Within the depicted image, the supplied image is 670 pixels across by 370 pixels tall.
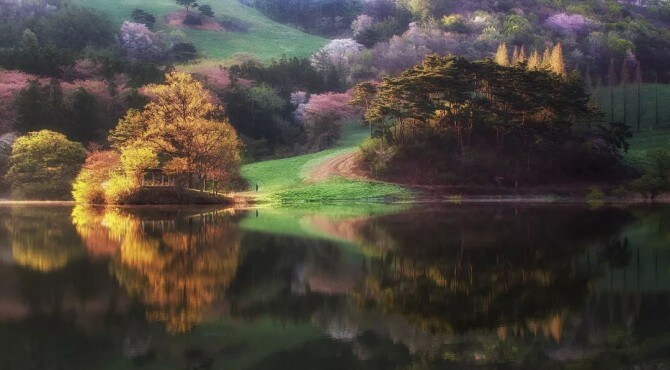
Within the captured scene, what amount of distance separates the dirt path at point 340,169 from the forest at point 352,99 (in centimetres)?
78

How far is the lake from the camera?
875 cm

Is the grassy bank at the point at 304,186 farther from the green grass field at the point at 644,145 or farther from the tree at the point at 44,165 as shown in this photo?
the green grass field at the point at 644,145

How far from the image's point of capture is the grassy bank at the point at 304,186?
45156 mm

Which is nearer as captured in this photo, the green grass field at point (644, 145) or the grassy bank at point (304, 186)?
the grassy bank at point (304, 186)

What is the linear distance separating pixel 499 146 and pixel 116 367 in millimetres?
44621

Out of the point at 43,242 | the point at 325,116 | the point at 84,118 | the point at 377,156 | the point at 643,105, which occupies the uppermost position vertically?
the point at 643,105

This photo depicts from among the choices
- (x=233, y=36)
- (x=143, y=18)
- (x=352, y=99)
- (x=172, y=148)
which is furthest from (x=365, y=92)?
(x=143, y=18)

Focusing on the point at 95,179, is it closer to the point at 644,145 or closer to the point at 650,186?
the point at 650,186

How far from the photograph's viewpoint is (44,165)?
43.9 metres

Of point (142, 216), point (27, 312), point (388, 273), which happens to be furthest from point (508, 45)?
point (27, 312)

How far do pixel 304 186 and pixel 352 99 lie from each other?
14.9 metres

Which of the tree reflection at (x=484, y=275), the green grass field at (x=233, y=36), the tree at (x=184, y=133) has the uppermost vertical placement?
the green grass field at (x=233, y=36)

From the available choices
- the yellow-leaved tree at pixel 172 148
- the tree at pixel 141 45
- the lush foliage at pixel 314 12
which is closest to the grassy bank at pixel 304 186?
the yellow-leaved tree at pixel 172 148

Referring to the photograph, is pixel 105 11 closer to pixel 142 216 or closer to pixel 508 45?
pixel 508 45
